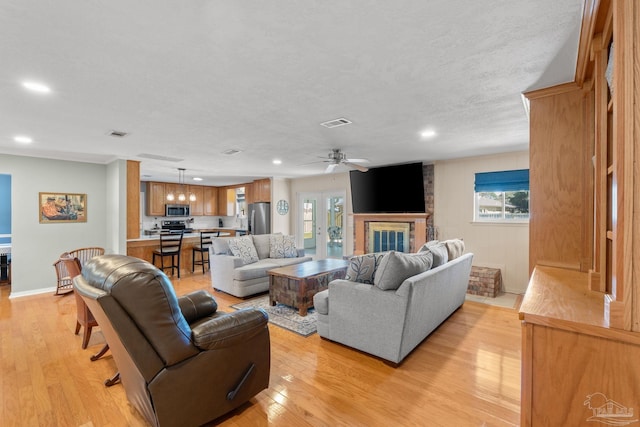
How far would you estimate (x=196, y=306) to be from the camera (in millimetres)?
2326

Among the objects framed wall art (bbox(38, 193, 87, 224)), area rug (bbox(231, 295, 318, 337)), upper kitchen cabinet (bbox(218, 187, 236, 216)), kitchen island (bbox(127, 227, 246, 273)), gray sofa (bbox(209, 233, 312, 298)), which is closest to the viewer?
area rug (bbox(231, 295, 318, 337))

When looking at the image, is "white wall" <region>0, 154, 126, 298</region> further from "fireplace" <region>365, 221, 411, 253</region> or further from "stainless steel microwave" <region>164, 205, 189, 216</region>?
"fireplace" <region>365, 221, 411, 253</region>

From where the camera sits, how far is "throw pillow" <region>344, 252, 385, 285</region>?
9.41ft

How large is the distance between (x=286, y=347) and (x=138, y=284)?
6.20 ft

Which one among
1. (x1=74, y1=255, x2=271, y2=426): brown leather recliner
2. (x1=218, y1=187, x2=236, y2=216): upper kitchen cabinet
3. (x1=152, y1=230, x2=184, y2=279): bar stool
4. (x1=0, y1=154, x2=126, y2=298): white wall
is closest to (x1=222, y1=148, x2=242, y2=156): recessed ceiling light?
(x1=0, y1=154, x2=126, y2=298): white wall

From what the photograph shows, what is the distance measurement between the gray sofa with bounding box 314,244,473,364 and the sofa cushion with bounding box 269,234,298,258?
2609mm

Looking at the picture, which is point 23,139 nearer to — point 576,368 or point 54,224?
point 54,224

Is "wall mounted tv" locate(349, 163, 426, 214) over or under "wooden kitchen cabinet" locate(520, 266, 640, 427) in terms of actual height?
over

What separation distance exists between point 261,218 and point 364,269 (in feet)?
18.6

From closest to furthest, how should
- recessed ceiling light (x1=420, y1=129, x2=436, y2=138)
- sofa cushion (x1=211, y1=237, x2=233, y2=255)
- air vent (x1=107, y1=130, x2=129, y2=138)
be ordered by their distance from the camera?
air vent (x1=107, y1=130, x2=129, y2=138) → recessed ceiling light (x1=420, y1=129, x2=436, y2=138) → sofa cushion (x1=211, y1=237, x2=233, y2=255)

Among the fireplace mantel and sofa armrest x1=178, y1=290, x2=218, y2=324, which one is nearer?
sofa armrest x1=178, y1=290, x2=218, y2=324

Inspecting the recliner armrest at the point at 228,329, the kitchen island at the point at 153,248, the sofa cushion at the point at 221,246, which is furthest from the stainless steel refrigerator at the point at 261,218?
the recliner armrest at the point at 228,329

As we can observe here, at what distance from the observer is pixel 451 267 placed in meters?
3.32

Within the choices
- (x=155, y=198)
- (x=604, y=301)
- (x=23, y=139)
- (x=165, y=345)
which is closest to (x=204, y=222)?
(x=155, y=198)
